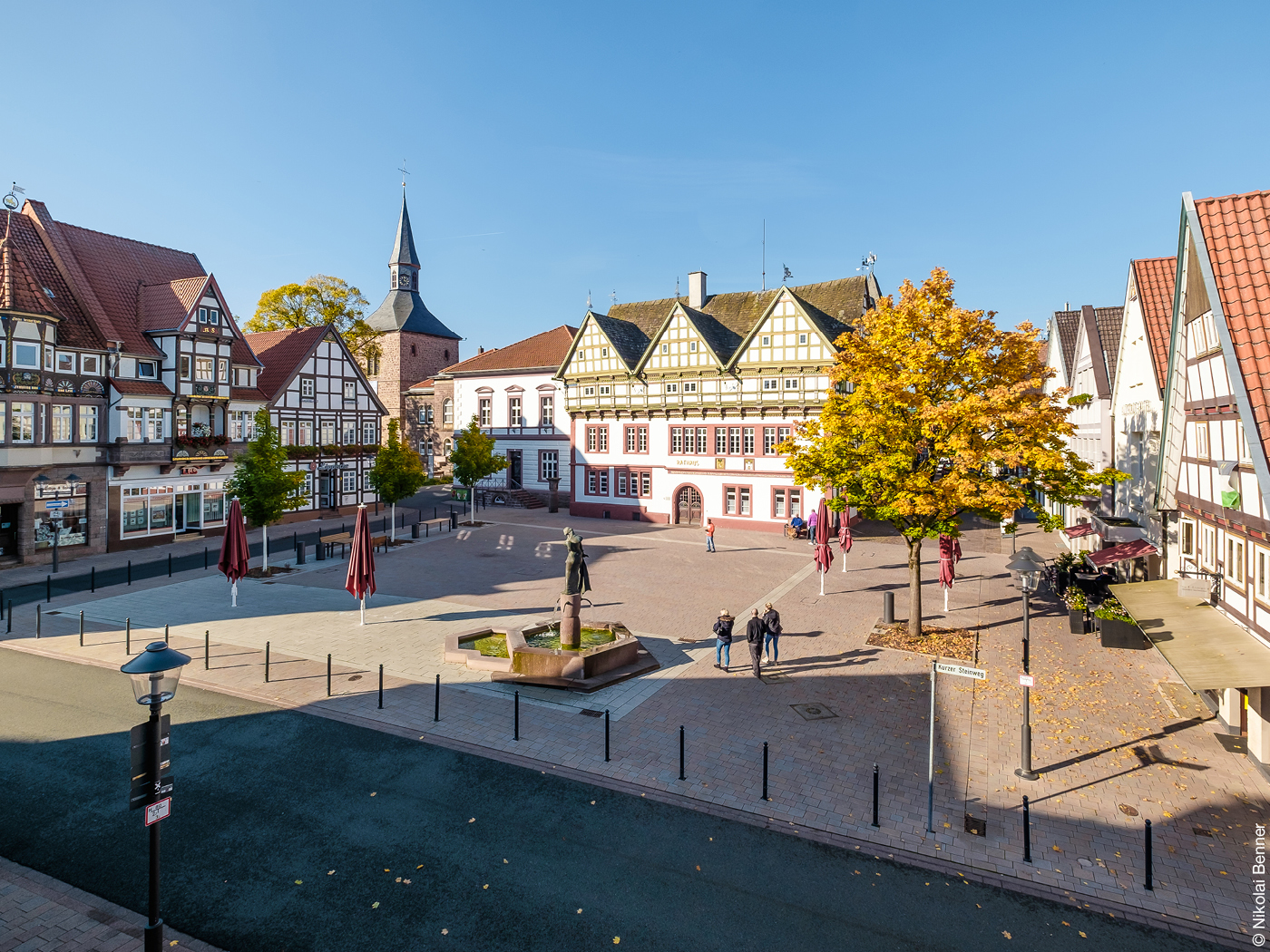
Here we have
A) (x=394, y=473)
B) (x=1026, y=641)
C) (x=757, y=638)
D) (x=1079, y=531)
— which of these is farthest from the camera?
(x=394, y=473)

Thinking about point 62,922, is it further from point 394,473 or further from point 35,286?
point 35,286

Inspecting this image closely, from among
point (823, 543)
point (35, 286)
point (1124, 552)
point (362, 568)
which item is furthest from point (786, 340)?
point (35, 286)

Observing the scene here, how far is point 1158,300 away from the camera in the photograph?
18891mm

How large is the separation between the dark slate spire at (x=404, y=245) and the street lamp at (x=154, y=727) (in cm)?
7019

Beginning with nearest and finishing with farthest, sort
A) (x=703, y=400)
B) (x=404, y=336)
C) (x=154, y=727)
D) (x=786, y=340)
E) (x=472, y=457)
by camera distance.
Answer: (x=154, y=727)
(x=786, y=340)
(x=703, y=400)
(x=472, y=457)
(x=404, y=336)

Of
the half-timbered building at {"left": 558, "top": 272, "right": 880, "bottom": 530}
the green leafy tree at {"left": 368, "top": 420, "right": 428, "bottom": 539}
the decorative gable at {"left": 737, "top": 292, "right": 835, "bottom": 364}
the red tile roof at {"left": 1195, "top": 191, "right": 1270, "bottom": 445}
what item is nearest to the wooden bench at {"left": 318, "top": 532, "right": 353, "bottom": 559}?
the green leafy tree at {"left": 368, "top": 420, "right": 428, "bottom": 539}

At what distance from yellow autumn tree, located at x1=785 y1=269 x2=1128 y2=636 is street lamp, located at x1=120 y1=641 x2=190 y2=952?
14.1 m

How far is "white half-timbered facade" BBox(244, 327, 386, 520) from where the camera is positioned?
39.0 m

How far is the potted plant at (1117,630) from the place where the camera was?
1589cm

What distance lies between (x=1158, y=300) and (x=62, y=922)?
25612mm

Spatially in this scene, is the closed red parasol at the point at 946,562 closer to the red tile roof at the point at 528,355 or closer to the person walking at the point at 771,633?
the person walking at the point at 771,633

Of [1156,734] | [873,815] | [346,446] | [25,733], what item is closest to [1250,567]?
[1156,734]

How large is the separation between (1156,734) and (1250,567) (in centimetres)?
333

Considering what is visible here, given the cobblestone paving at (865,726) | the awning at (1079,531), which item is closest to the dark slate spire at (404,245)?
the cobblestone paving at (865,726)
